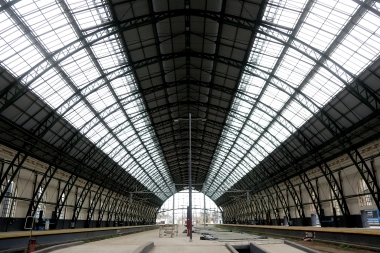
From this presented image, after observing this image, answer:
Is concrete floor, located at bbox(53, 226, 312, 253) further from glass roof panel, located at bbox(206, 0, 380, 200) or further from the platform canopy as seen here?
glass roof panel, located at bbox(206, 0, 380, 200)

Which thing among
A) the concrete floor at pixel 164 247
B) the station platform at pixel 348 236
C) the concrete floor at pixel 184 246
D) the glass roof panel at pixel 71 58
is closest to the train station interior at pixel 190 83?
the glass roof panel at pixel 71 58

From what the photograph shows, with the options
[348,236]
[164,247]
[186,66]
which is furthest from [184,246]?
[186,66]

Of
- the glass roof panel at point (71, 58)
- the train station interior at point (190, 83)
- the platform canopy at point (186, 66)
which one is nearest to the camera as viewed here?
the glass roof panel at point (71, 58)

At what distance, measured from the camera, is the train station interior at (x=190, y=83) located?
77.4 ft

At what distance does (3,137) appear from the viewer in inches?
1166

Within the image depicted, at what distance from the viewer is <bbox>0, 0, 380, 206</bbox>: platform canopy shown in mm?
23375

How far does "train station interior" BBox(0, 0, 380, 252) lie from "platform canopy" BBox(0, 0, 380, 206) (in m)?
0.13

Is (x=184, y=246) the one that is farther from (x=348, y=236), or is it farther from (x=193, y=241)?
(x=348, y=236)

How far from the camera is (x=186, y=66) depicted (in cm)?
3641

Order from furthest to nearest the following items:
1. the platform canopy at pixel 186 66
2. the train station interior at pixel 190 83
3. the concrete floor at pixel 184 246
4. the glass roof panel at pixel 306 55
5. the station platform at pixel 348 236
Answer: the train station interior at pixel 190 83
the platform canopy at pixel 186 66
the glass roof panel at pixel 306 55
the station platform at pixel 348 236
the concrete floor at pixel 184 246

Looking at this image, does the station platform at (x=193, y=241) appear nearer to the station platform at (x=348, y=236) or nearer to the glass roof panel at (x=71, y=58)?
the station platform at (x=348, y=236)

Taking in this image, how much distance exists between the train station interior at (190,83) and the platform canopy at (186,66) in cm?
13

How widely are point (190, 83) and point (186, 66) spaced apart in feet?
10.9

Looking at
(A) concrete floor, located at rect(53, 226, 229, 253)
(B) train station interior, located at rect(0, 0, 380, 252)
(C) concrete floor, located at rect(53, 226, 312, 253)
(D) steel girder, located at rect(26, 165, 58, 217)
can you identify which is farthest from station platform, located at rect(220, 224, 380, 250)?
(D) steel girder, located at rect(26, 165, 58, 217)
